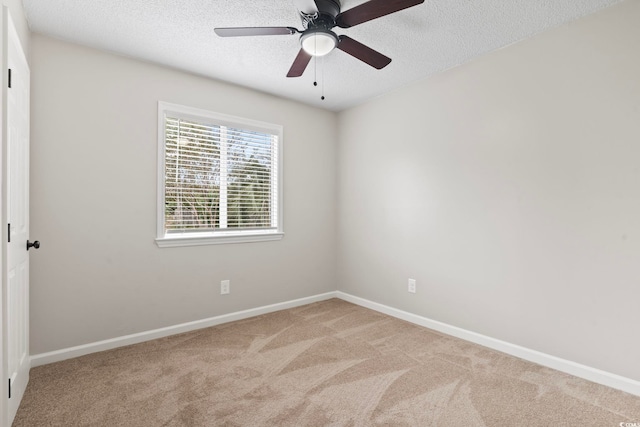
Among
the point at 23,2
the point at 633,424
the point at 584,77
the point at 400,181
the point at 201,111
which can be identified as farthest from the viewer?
the point at 400,181

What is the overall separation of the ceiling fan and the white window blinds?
139cm

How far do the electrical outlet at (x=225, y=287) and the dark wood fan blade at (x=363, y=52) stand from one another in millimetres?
2463

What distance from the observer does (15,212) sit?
1.85 meters

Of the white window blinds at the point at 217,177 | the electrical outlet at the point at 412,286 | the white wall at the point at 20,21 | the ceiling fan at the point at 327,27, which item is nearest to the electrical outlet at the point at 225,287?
the white window blinds at the point at 217,177

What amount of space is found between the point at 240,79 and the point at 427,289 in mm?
2864

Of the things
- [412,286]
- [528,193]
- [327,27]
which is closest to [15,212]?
[327,27]

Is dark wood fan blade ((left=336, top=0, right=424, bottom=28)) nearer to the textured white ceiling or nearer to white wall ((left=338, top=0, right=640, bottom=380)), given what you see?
the textured white ceiling

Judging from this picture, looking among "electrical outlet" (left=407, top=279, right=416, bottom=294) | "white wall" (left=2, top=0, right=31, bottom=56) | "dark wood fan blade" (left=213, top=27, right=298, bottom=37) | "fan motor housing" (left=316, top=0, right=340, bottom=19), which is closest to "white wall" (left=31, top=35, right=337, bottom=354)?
"white wall" (left=2, top=0, right=31, bottom=56)

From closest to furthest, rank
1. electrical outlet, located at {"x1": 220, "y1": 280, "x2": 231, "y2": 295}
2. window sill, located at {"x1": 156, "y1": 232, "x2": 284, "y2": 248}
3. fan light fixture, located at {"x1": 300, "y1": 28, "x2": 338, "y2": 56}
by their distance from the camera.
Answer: fan light fixture, located at {"x1": 300, "y1": 28, "x2": 338, "y2": 56}, window sill, located at {"x1": 156, "y1": 232, "x2": 284, "y2": 248}, electrical outlet, located at {"x1": 220, "y1": 280, "x2": 231, "y2": 295}

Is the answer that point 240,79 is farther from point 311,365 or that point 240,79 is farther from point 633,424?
point 633,424

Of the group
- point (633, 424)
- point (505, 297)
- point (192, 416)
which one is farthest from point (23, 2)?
point (633, 424)

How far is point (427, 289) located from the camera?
3264 millimetres

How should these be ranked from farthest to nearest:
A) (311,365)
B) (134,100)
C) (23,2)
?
(134,100) < (311,365) < (23,2)

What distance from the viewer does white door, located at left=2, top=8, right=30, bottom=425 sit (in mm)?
1613
